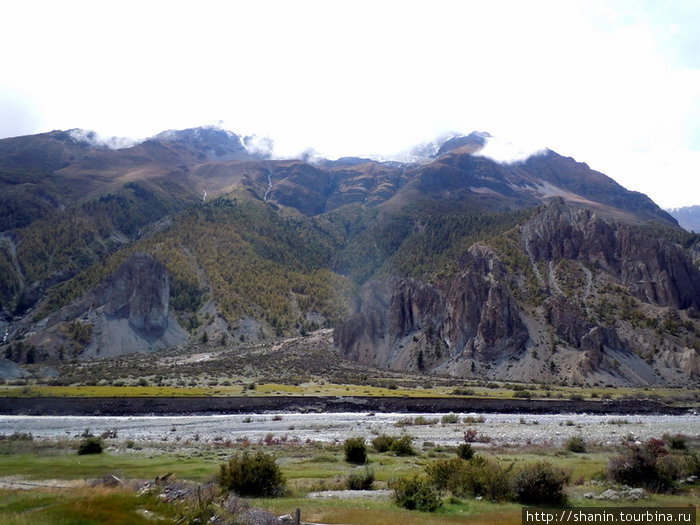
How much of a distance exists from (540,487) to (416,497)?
3750mm

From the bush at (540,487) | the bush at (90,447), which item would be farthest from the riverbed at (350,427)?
the bush at (540,487)

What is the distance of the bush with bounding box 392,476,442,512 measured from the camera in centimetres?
→ 1378

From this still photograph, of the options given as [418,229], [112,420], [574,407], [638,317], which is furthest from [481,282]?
[418,229]

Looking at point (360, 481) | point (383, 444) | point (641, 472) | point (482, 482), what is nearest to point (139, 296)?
point (383, 444)

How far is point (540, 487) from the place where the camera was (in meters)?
14.6

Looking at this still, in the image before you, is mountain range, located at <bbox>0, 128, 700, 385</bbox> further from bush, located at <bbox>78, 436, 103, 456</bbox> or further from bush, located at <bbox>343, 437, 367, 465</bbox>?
bush, located at <bbox>78, 436, 103, 456</bbox>

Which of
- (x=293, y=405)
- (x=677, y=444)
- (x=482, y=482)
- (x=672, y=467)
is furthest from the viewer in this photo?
(x=293, y=405)

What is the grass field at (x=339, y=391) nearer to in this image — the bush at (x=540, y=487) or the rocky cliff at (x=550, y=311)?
the rocky cliff at (x=550, y=311)

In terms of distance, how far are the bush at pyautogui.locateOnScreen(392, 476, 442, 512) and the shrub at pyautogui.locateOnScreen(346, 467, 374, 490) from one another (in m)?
2.81

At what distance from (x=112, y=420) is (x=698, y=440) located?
44190 millimetres

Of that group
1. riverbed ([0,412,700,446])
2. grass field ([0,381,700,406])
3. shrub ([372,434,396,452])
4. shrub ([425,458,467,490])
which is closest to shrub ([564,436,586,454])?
riverbed ([0,412,700,446])

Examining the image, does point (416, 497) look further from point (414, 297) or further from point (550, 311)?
point (414, 297)

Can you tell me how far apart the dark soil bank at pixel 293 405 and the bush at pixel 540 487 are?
3643 centimetres

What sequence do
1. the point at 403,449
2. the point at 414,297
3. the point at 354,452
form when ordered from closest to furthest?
the point at 354,452, the point at 403,449, the point at 414,297
